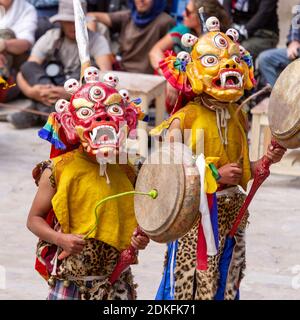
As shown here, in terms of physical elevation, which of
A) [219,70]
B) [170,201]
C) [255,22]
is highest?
[219,70]

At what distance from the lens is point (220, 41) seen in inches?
219

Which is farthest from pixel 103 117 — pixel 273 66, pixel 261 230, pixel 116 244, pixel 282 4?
pixel 282 4

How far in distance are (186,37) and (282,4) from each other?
18.5ft

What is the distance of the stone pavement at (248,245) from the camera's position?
21.9 feet

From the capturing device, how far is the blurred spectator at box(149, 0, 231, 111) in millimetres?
7098

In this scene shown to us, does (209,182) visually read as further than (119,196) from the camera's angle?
No

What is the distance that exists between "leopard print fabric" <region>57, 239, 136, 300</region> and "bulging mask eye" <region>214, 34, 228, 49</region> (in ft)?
3.92

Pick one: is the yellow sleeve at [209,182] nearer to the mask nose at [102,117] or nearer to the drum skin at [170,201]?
the drum skin at [170,201]

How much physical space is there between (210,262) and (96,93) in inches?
43.7

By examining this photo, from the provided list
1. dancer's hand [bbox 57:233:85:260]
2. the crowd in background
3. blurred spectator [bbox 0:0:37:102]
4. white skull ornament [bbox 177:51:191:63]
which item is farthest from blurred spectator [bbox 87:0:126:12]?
dancer's hand [bbox 57:233:85:260]

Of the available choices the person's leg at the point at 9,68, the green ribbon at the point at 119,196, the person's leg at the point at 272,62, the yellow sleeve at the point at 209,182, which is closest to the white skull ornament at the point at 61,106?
the green ribbon at the point at 119,196

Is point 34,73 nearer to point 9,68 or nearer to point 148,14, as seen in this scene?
point 9,68

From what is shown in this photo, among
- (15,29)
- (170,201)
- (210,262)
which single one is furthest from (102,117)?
(15,29)
